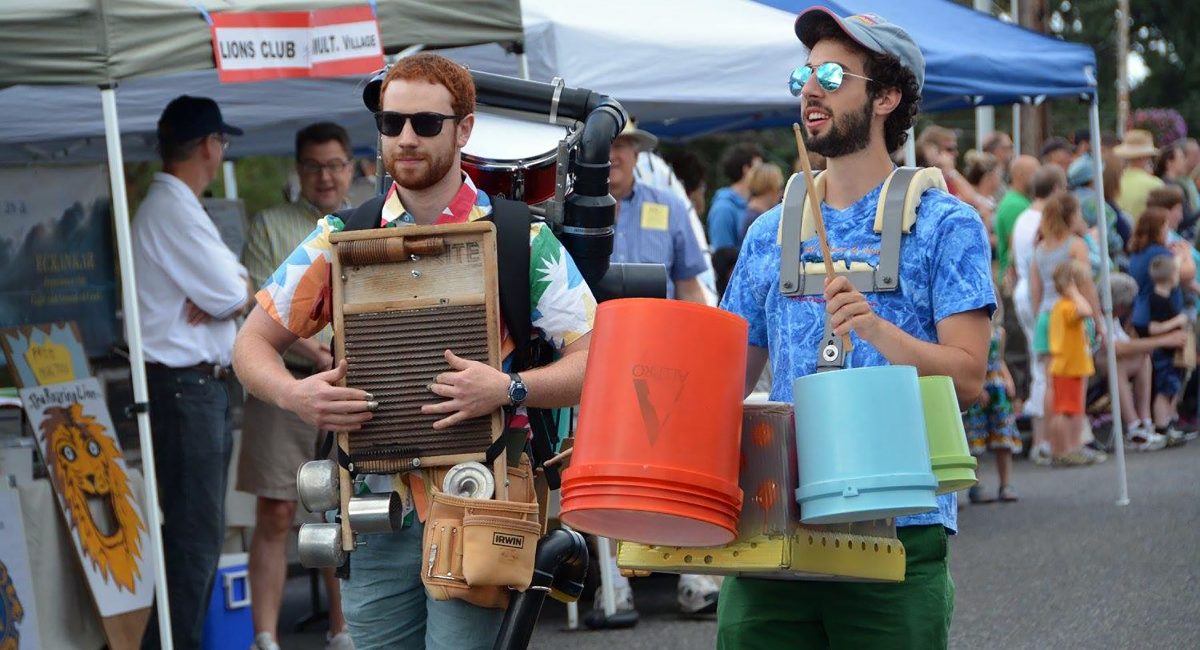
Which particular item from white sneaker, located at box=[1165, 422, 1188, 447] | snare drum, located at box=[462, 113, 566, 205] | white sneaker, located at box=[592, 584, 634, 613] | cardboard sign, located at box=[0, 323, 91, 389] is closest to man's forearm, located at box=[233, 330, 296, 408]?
snare drum, located at box=[462, 113, 566, 205]

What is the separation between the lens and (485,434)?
11.6ft

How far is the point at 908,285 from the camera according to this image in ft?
10.6

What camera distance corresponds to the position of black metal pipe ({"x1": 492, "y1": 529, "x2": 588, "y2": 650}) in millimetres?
3531

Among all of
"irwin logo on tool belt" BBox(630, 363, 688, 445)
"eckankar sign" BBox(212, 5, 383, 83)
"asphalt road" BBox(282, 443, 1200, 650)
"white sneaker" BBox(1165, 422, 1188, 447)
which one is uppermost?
"eckankar sign" BBox(212, 5, 383, 83)

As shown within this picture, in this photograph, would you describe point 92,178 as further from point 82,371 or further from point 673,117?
point 673,117

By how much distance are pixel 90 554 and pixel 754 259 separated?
13.5 ft

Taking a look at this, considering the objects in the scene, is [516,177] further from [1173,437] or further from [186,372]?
[1173,437]

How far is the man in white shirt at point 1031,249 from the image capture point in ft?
40.5

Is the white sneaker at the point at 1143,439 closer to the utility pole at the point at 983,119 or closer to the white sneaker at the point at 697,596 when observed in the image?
the utility pole at the point at 983,119

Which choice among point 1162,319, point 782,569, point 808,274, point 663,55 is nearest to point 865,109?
point 808,274

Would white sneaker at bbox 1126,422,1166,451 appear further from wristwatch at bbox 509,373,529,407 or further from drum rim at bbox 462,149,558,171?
wristwatch at bbox 509,373,529,407

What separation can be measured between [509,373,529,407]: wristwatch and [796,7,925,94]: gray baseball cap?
3.10 feet

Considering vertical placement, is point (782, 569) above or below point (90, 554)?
above

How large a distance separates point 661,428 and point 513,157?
1.47m
